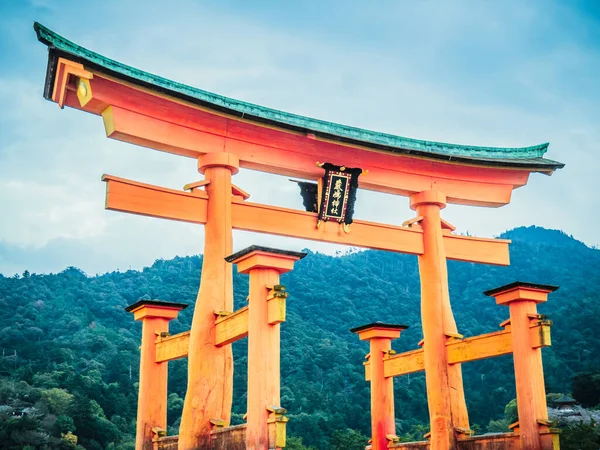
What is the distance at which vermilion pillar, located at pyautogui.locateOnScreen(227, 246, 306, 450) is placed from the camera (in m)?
7.01

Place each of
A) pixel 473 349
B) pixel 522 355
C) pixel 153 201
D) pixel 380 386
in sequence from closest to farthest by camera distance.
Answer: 1. pixel 522 355
2. pixel 153 201
3. pixel 473 349
4. pixel 380 386

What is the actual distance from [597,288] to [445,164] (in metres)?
Result: 47.1

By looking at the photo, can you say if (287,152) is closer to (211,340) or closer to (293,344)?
(211,340)

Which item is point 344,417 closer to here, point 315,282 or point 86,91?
point 315,282

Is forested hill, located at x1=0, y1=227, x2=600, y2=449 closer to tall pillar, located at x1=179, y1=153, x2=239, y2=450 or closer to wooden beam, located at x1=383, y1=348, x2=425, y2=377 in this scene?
wooden beam, located at x1=383, y1=348, x2=425, y2=377

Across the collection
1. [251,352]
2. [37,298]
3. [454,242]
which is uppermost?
[37,298]

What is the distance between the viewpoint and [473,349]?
981 cm

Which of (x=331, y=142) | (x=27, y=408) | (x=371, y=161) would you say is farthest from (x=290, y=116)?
(x=27, y=408)

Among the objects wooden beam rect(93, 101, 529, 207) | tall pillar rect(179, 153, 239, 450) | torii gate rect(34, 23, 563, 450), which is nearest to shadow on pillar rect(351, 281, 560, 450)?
torii gate rect(34, 23, 563, 450)

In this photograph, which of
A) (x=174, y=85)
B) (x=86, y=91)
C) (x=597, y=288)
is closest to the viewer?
(x=86, y=91)

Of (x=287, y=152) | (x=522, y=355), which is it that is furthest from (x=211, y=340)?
(x=522, y=355)

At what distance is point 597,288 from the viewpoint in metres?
53.7

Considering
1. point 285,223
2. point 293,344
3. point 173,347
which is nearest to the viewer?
point 173,347

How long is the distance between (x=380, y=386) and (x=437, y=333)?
52.4 inches
